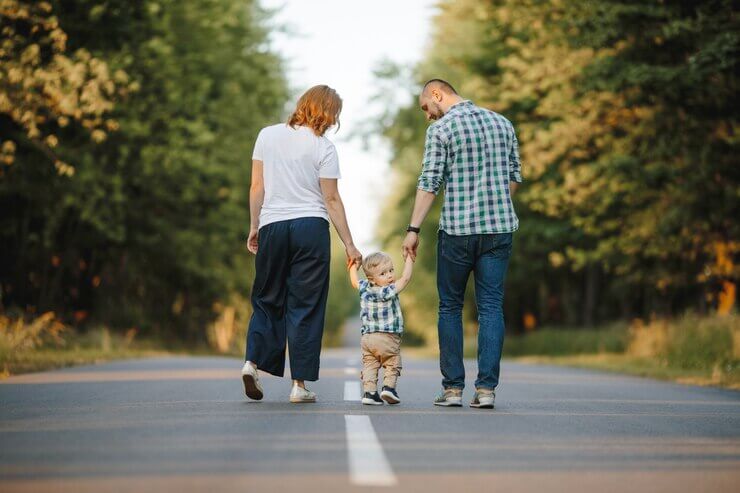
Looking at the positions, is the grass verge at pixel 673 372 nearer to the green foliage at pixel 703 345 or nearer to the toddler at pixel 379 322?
the green foliage at pixel 703 345

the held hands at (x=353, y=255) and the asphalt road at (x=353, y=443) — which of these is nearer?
the asphalt road at (x=353, y=443)

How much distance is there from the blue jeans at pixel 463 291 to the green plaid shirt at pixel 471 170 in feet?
0.31

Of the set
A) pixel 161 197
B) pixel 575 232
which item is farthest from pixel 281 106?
pixel 575 232

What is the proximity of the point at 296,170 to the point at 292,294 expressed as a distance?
2.95ft

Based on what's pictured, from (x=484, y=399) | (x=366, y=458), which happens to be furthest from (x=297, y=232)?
(x=366, y=458)

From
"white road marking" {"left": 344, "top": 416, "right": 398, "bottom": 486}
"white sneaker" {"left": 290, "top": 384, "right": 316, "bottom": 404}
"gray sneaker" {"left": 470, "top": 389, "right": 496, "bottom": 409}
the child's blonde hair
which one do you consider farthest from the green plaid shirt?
"white road marking" {"left": 344, "top": 416, "right": 398, "bottom": 486}

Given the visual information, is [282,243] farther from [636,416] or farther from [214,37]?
[214,37]

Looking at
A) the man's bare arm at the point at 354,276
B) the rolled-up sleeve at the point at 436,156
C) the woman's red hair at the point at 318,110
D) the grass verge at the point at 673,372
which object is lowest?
the grass verge at the point at 673,372

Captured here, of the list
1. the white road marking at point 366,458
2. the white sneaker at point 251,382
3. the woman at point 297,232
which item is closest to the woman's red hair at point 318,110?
the woman at point 297,232

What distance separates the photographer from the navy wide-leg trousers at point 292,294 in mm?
7973

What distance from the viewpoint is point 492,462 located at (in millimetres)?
Answer: 5223

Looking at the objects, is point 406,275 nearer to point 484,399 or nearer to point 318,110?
point 484,399

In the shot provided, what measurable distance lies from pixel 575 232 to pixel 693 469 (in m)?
23.3

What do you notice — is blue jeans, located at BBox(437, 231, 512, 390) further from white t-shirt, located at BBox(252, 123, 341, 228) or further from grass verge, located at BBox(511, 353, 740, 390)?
grass verge, located at BBox(511, 353, 740, 390)
